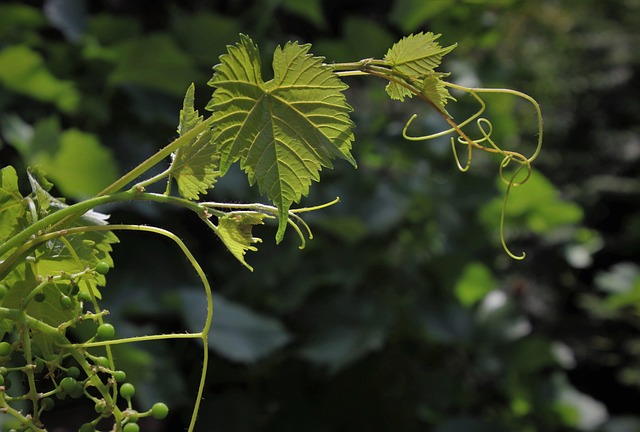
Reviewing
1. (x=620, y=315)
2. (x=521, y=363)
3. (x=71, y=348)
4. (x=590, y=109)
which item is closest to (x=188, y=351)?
(x=521, y=363)

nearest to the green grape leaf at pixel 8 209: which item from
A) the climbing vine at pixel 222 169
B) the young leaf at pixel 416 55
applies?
the climbing vine at pixel 222 169

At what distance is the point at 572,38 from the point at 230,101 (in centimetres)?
269

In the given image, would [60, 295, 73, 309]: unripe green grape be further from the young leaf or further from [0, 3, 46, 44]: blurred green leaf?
[0, 3, 46, 44]: blurred green leaf

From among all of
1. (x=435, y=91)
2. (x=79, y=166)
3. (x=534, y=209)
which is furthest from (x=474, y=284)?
(x=435, y=91)

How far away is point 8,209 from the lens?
1.24 feet

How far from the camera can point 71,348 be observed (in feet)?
1.16

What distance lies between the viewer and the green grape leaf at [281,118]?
1.10 feet

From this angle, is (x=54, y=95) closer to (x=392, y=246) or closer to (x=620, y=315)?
(x=392, y=246)

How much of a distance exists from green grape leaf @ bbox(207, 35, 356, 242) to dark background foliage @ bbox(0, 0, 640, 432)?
1000 mm

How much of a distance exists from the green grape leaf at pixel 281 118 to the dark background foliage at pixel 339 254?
1.00m

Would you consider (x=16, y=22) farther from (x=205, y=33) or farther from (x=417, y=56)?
(x=417, y=56)

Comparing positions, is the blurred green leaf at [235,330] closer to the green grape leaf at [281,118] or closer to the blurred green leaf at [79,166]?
the blurred green leaf at [79,166]

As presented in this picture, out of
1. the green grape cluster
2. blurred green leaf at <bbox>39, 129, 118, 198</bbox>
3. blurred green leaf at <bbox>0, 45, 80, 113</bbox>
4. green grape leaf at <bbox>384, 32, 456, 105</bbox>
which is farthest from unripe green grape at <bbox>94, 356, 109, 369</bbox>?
blurred green leaf at <bbox>0, 45, 80, 113</bbox>

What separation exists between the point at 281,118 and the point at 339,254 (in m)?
1.38
